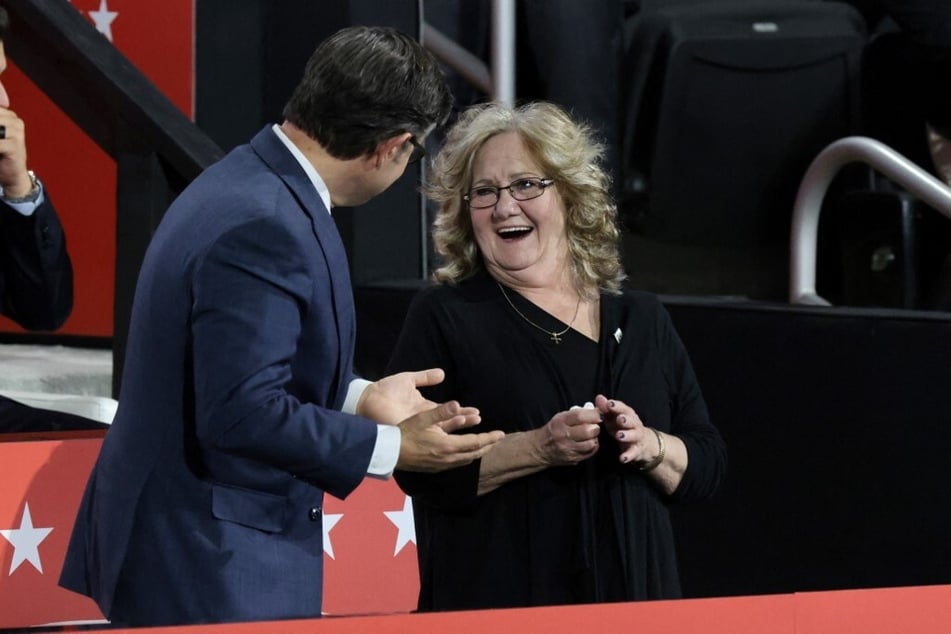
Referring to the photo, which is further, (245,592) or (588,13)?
(588,13)

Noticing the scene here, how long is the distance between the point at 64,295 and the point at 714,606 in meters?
1.44

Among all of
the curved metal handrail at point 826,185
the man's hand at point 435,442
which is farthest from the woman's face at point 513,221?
the curved metal handrail at point 826,185

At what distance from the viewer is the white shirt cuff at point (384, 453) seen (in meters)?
2.04

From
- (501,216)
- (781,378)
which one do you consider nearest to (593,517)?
(501,216)

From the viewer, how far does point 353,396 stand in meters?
2.24

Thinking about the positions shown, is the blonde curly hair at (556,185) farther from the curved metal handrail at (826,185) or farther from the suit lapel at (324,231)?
the curved metal handrail at (826,185)

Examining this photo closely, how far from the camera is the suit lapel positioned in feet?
6.75

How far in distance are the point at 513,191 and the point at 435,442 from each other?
59cm

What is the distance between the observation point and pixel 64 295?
2865 millimetres

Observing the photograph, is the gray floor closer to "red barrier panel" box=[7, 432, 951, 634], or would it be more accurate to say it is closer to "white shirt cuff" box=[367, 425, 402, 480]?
"red barrier panel" box=[7, 432, 951, 634]

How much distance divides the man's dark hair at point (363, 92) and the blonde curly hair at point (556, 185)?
0.44 meters

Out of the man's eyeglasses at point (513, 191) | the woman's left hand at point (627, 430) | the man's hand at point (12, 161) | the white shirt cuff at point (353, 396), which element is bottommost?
the woman's left hand at point (627, 430)

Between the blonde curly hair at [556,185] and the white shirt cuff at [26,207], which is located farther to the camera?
the white shirt cuff at [26,207]

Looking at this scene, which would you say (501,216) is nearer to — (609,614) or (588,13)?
(609,614)
